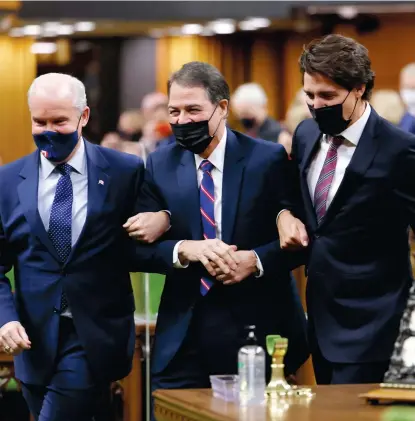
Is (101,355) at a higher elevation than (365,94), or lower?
lower

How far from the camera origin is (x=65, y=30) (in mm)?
A: 14898

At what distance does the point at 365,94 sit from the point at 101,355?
4.45ft

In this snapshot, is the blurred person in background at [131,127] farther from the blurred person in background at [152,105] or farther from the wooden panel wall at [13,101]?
the wooden panel wall at [13,101]

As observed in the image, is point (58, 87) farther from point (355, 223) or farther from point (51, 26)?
point (51, 26)

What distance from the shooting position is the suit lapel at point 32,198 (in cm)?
480

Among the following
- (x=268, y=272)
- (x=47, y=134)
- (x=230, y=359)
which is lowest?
(x=230, y=359)

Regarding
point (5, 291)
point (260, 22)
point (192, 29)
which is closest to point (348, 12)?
point (260, 22)

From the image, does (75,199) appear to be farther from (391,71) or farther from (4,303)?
(391,71)

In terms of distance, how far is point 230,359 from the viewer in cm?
491

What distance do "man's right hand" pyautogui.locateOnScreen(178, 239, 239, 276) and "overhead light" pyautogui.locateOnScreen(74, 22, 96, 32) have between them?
9.73 m

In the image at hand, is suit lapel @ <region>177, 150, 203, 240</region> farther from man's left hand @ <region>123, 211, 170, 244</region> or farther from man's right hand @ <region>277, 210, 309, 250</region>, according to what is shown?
man's right hand @ <region>277, 210, 309, 250</region>

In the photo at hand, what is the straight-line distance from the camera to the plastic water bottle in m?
4.19

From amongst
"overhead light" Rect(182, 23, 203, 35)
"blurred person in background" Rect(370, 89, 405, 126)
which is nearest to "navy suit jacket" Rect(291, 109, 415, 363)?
"blurred person in background" Rect(370, 89, 405, 126)

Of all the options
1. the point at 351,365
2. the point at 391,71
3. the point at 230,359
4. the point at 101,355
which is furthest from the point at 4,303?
the point at 391,71
